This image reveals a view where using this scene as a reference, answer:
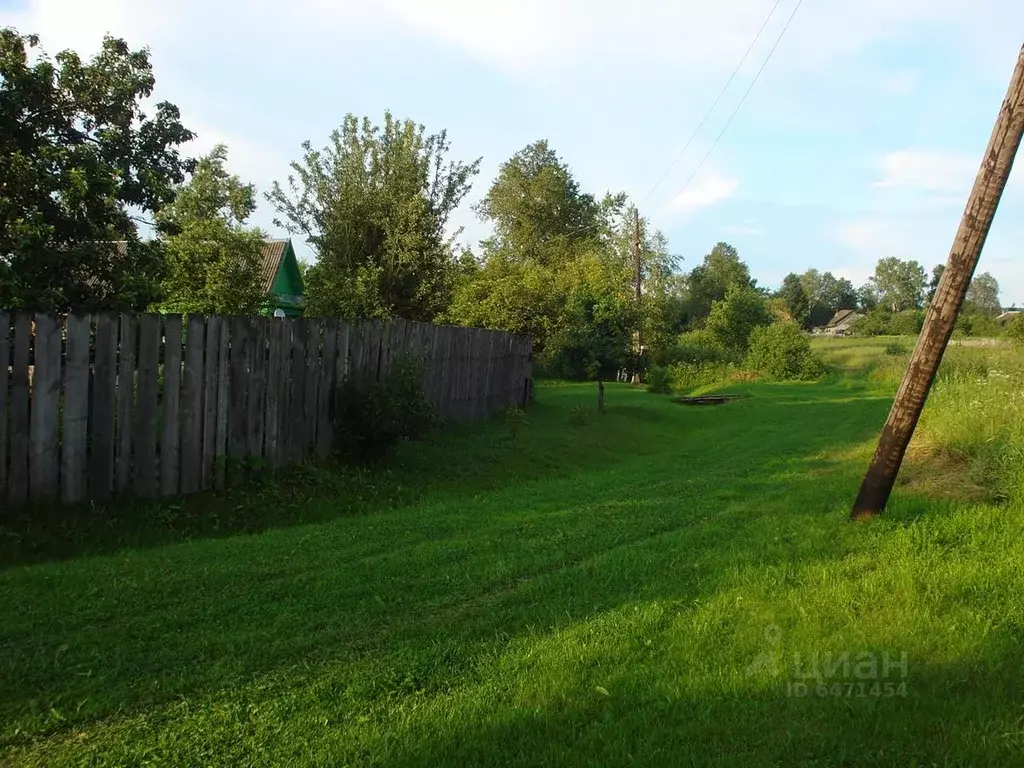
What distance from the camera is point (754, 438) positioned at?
1627cm

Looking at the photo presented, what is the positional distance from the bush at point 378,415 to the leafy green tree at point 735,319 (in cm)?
3992

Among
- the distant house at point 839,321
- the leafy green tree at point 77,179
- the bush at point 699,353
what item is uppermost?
the distant house at point 839,321

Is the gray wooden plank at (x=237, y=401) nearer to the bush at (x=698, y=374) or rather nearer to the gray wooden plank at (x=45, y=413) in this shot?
the gray wooden plank at (x=45, y=413)

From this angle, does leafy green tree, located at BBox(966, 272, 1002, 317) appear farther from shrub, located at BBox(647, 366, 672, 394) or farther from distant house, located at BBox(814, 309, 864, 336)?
shrub, located at BBox(647, 366, 672, 394)

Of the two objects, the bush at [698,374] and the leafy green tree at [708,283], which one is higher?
the leafy green tree at [708,283]

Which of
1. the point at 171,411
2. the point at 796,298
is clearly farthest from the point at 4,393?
the point at 796,298

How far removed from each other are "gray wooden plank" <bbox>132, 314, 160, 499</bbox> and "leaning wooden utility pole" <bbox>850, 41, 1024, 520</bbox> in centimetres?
656

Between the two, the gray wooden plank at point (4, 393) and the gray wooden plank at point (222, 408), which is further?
the gray wooden plank at point (222, 408)

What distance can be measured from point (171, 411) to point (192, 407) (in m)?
0.24

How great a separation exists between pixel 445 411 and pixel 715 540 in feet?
28.1

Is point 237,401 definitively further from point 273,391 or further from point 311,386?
point 311,386

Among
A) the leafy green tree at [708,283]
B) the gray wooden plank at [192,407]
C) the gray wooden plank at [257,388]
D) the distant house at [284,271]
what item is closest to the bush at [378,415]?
the gray wooden plank at [257,388]

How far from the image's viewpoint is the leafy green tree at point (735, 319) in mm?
48656

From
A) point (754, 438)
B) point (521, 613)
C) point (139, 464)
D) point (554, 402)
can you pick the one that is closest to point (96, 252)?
point (139, 464)
